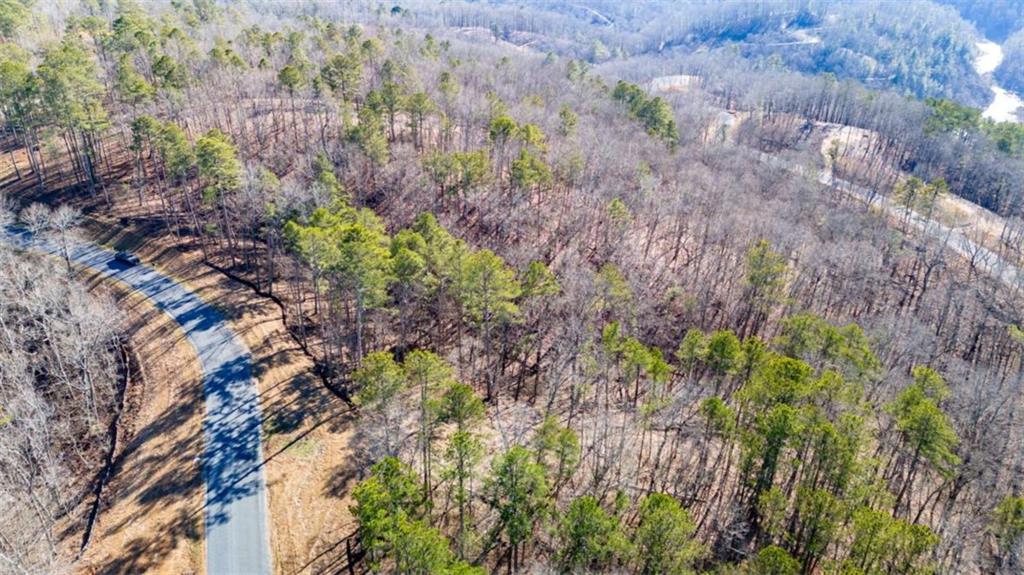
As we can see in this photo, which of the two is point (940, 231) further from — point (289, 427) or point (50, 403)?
→ point (50, 403)

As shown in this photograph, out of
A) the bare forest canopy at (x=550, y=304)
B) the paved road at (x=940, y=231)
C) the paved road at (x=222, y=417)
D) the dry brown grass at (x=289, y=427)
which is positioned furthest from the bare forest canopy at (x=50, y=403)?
the paved road at (x=940, y=231)

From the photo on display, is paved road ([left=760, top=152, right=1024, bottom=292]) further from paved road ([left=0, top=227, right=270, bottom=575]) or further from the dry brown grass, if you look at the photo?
paved road ([left=0, top=227, right=270, bottom=575])

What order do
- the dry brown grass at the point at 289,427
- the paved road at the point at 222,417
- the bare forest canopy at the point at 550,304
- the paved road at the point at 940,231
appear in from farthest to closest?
the paved road at the point at 940,231 → the dry brown grass at the point at 289,427 → the bare forest canopy at the point at 550,304 → the paved road at the point at 222,417

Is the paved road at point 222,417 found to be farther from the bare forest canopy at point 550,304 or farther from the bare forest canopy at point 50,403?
the bare forest canopy at point 550,304

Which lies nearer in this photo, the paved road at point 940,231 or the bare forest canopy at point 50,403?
the bare forest canopy at point 50,403

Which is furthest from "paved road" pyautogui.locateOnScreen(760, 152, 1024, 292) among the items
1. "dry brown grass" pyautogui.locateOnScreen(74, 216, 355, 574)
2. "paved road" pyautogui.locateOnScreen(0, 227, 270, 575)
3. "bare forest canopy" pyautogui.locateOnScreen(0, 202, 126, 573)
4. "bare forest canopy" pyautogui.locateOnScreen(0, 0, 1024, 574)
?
"bare forest canopy" pyautogui.locateOnScreen(0, 202, 126, 573)

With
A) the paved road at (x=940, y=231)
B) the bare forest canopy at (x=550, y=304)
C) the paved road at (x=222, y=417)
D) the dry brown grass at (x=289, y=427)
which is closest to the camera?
the paved road at (x=222, y=417)

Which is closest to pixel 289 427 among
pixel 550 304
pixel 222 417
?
pixel 222 417
